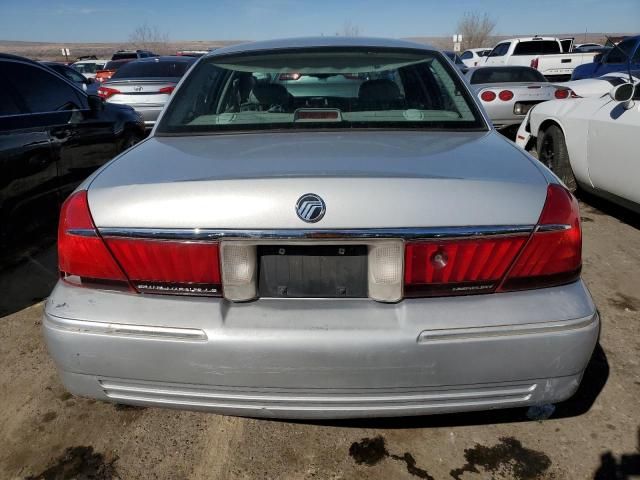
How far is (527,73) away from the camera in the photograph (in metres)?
10.5

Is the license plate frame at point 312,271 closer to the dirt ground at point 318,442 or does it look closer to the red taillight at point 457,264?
the red taillight at point 457,264

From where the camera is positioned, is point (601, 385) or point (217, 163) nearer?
point (217, 163)

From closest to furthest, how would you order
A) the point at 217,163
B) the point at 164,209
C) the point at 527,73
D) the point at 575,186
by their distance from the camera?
the point at 164,209
the point at 217,163
the point at 575,186
the point at 527,73

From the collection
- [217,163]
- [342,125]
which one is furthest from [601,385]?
[217,163]

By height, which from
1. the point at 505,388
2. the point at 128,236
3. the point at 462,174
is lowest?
the point at 505,388

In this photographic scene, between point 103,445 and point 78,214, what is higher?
point 78,214

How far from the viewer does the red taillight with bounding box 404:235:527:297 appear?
1667mm

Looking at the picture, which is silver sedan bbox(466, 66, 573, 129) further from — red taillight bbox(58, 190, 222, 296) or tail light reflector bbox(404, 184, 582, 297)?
red taillight bbox(58, 190, 222, 296)

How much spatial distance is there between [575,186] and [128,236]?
4835 millimetres

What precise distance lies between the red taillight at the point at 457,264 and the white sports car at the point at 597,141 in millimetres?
2985

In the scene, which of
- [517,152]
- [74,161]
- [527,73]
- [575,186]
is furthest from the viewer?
[527,73]

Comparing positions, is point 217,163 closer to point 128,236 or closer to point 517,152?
point 128,236

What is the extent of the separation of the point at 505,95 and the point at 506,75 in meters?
2.63

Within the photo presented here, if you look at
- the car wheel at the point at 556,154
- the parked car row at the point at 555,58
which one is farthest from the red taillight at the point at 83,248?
the parked car row at the point at 555,58
